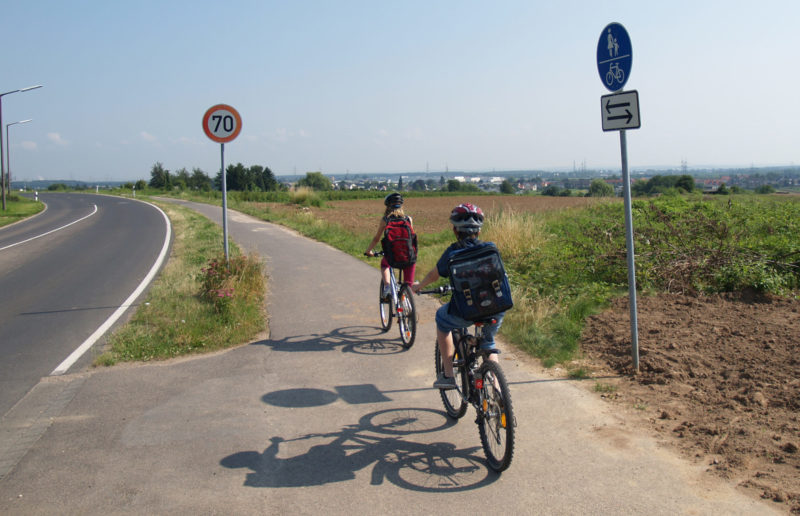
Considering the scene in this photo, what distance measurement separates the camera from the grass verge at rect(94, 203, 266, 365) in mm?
6949

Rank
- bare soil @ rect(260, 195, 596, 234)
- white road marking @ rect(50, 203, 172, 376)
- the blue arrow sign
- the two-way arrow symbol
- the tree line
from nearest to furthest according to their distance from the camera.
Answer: the two-way arrow symbol → the blue arrow sign → white road marking @ rect(50, 203, 172, 376) → bare soil @ rect(260, 195, 596, 234) → the tree line

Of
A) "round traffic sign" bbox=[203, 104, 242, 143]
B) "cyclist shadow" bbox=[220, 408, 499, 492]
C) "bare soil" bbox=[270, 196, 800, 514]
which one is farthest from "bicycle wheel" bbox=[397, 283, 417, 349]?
"round traffic sign" bbox=[203, 104, 242, 143]

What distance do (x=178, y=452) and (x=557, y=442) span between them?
9.02 ft

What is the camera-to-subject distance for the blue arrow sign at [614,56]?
5656 millimetres

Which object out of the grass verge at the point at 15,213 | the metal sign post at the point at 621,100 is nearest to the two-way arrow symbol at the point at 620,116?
the metal sign post at the point at 621,100

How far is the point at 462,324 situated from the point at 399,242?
2.68 m

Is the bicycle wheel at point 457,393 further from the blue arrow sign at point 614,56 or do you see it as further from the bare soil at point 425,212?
the bare soil at point 425,212

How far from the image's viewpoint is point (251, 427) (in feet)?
15.6

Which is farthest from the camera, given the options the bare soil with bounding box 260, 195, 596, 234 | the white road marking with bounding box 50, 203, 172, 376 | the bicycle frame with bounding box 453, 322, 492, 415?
the bare soil with bounding box 260, 195, 596, 234

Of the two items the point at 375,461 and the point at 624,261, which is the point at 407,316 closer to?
the point at 375,461

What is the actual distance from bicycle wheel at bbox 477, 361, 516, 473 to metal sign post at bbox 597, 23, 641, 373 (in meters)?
2.26

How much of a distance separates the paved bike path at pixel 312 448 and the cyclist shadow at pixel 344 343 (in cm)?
17

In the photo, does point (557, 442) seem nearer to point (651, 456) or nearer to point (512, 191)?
point (651, 456)

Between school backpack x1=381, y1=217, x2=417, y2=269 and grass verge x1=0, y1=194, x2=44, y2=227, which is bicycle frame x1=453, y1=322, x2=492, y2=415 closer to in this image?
school backpack x1=381, y1=217, x2=417, y2=269
